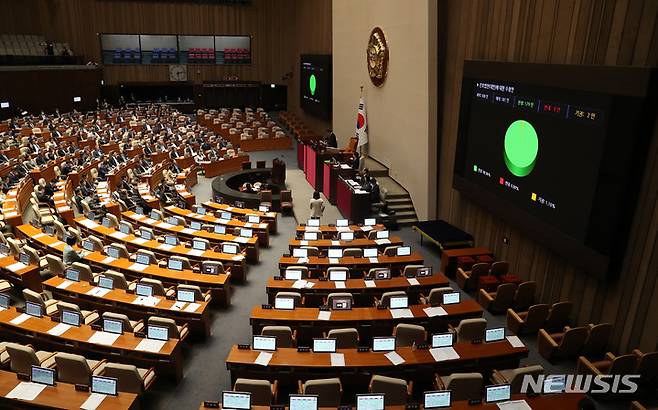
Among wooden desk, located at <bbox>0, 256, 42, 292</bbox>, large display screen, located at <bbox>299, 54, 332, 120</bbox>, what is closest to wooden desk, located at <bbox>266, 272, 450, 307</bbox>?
wooden desk, located at <bbox>0, 256, 42, 292</bbox>

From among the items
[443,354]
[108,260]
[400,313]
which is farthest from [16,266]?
[443,354]

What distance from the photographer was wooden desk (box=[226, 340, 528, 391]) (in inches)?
288

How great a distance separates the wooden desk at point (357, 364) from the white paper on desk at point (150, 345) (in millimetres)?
1217

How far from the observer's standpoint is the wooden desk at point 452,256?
1241 centimetres

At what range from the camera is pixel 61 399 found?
6.46 metres

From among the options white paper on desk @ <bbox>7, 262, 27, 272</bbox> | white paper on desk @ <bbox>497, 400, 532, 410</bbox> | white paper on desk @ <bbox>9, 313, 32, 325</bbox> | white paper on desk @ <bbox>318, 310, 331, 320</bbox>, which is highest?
white paper on desk @ <bbox>497, 400, 532, 410</bbox>

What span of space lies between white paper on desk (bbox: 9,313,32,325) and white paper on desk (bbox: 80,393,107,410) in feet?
9.02

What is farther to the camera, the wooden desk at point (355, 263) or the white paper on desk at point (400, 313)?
the wooden desk at point (355, 263)

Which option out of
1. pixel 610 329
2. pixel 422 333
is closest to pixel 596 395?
pixel 610 329

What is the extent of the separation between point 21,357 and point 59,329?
1.03 meters

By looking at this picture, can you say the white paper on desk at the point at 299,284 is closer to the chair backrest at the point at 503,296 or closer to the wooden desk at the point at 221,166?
the chair backrest at the point at 503,296

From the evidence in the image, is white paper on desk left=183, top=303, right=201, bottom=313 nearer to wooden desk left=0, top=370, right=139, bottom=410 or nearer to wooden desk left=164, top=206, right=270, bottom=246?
wooden desk left=0, top=370, right=139, bottom=410

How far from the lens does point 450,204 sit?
14.8 m

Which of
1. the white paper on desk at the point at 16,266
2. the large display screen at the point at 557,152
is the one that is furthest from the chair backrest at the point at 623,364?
the white paper on desk at the point at 16,266
